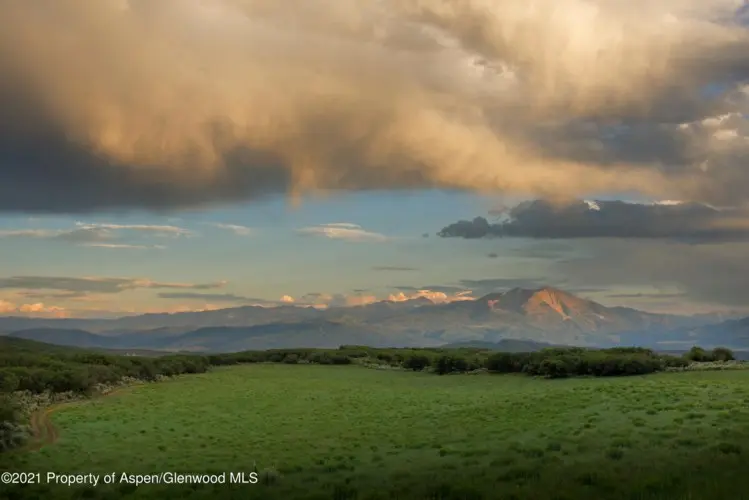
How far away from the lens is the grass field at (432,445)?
73.8ft

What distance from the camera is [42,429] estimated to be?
49469mm

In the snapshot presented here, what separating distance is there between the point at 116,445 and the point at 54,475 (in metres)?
10.9

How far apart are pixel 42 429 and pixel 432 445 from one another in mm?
34189

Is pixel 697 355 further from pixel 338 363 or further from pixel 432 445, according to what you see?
pixel 432 445

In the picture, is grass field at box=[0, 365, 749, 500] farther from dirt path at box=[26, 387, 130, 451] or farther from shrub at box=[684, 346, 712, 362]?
shrub at box=[684, 346, 712, 362]

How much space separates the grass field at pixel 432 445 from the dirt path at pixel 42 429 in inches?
39.7

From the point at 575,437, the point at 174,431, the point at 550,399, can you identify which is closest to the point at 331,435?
the point at 174,431

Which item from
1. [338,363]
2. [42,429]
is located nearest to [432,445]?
[42,429]

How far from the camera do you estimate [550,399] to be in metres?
53.2

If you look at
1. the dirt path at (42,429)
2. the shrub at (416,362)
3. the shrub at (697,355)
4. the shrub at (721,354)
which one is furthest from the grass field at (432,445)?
the shrub at (416,362)

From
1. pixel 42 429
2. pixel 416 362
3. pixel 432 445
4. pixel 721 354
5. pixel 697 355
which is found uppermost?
pixel 432 445

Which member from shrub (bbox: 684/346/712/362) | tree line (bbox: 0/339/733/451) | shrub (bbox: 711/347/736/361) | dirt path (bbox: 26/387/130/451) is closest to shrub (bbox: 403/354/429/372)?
tree line (bbox: 0/339/733/451)

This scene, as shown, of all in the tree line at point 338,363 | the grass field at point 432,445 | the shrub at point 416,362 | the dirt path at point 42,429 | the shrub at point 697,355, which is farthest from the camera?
the shrub at point 416,362

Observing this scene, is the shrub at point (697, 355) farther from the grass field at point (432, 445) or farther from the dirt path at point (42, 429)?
the dirt path at point (42, 429)
